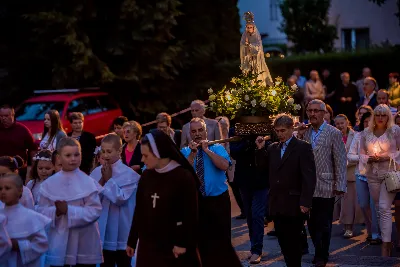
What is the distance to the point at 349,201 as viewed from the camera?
15500mm

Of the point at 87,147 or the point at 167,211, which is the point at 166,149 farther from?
the point at 87,147

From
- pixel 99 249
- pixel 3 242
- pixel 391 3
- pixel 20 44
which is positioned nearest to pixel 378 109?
pixel 99 249

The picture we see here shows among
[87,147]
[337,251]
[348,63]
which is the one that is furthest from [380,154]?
[348,63]

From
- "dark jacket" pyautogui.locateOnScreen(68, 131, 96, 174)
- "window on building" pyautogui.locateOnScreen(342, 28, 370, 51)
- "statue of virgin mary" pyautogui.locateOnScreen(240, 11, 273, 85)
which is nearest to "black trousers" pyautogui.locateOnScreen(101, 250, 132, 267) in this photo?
"dark jacket" pyautogui.locateOnScreen(68, 131, 96, 174)

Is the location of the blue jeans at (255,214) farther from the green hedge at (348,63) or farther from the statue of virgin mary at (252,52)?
the green hedge at (348,63)

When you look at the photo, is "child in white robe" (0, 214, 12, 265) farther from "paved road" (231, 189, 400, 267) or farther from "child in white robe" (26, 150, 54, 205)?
"paved road" (231, 189, 400, 267)

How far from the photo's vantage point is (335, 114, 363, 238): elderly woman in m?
15.3

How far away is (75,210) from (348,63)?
2204cm

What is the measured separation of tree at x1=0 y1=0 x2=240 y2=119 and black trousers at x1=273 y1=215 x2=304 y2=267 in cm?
1533

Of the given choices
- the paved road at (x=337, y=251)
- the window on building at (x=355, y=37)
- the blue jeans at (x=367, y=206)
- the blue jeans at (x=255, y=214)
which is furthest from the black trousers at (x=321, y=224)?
the window on building at (x=355, y=37)

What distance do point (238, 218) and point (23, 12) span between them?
41.2ft

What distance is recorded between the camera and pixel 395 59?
98.9ft

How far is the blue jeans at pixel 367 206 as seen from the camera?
1444cm

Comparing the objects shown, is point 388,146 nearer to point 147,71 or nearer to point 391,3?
point 147,71
